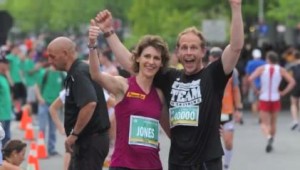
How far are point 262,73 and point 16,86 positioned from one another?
26.3 feet

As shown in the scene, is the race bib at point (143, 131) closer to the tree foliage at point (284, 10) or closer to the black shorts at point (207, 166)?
the black shorts at point (207, 166)

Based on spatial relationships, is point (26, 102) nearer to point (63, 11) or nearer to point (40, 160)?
point (40, 160)

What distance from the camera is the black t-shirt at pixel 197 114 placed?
6.79 m

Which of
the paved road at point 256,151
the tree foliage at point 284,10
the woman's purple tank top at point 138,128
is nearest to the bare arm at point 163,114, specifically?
the woman's purple tank top at point 138,128

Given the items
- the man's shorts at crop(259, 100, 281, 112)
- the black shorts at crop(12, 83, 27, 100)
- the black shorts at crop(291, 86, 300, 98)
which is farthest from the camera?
the black shorts at crop(12, 83, 27, 100)

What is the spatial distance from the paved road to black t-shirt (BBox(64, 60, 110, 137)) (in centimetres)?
538

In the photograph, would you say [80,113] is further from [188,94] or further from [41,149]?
[41,149]

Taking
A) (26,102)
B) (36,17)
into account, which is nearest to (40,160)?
(26,102)

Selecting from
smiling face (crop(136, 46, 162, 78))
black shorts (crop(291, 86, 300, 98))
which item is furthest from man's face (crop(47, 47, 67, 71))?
black shorts (crop(291, 86, 300, 98))

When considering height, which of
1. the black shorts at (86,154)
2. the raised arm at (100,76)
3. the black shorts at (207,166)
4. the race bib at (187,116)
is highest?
the raised arm at (100,76)

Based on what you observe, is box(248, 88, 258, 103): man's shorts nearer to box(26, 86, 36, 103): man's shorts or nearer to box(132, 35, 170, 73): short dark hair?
box(26, 86, 36, 103): man's shorts

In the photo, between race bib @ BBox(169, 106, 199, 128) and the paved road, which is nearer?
race bib @ BBox(169, 106, 199, 128)

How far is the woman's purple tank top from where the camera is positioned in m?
6.91

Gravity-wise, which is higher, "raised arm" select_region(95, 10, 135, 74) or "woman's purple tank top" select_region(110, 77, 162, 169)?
"raised arm" select_region(95, 10, 135, 74)
